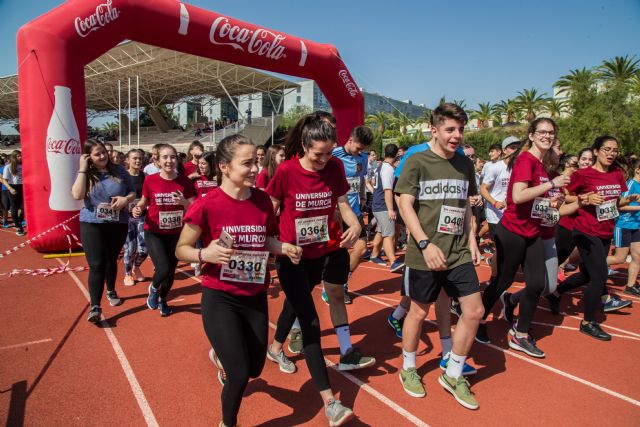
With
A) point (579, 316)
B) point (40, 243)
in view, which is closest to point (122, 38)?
point (40, 243)

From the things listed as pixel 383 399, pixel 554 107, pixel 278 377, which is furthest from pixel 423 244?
pixel 554 107

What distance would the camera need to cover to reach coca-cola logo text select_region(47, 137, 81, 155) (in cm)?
753

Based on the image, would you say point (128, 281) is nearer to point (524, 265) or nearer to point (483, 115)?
point (524, 265)

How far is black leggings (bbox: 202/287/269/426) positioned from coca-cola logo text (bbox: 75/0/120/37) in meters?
7.59

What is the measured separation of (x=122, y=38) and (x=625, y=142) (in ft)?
88.9

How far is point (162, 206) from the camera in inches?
181

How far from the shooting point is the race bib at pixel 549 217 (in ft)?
12.3

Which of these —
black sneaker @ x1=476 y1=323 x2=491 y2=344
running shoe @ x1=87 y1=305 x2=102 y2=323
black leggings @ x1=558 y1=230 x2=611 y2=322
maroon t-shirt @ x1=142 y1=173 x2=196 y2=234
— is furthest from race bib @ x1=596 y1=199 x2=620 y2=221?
running shoe @ x1=87 y1=305 x2=102 y2=323

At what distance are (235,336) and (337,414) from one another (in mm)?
845

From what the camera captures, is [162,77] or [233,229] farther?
[162,77]

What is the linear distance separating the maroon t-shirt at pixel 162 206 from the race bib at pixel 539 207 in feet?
12.3

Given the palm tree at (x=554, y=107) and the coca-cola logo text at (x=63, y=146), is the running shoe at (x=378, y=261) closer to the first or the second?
the coca-cola logo text at (x=63, y=146)

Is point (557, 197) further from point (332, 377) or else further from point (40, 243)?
point (40, 243)

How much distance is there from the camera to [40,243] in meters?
7.67
